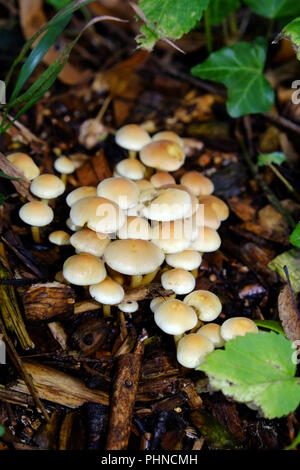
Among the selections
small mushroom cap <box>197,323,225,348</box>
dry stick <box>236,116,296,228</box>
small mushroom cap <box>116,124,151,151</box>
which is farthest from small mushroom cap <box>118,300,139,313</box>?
dry stick <box>236,116,296,228</box>

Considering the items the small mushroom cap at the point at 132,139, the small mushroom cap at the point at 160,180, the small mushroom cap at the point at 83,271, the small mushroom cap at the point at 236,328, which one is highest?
the small mushroom cap at the point at 132,139

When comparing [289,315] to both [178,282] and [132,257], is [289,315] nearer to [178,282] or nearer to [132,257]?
[178,282]

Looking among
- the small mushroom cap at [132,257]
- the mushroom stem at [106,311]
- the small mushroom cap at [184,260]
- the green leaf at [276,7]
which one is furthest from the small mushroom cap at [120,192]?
the green leaf at [276,7]

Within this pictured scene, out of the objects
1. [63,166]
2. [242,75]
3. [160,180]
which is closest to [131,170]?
[160,180]

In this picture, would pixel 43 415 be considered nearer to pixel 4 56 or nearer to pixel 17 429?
pixel 17 429

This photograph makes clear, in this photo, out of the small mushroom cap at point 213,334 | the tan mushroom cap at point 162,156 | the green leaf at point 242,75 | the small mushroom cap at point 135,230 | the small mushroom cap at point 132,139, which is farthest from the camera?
the green leaf at point 242,75

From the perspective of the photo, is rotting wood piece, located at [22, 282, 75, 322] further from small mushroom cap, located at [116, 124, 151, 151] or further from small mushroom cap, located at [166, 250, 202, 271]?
small mushroom cap, located at [116, 124, 151, 151]

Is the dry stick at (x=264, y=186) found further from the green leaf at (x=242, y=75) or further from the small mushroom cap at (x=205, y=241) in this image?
the small mushroom cap at (x=205, y=241)
